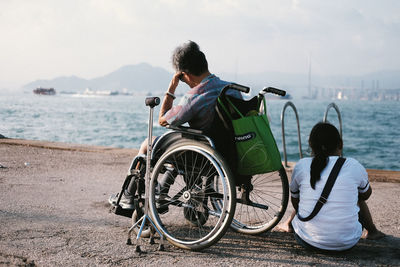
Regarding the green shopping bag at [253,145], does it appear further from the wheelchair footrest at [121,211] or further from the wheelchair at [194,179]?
the wheelchair footrest at [121,211]

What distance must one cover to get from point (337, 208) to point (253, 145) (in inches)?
26.2

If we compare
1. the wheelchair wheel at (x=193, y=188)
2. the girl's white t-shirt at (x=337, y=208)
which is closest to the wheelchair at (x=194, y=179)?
the wheelchair wheel at (x=193, y=188)

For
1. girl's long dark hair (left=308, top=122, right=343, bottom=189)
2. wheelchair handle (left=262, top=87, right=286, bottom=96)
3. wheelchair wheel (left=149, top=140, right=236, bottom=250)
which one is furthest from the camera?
wheelchair handle (left=262, top=87, right=286, bottom=96)

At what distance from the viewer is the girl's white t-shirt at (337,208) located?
113 inches

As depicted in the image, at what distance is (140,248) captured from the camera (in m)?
3.03

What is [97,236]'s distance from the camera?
3.31 m

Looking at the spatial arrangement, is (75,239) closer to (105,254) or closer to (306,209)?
(105,254)

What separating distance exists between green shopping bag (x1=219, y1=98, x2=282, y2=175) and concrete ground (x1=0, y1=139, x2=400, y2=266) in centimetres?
60

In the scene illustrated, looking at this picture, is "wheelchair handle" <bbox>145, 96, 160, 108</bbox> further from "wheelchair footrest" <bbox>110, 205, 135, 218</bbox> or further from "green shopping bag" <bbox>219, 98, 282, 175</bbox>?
"wheelchair footrest" <bbox>110, 205, 135, 218</bbox>

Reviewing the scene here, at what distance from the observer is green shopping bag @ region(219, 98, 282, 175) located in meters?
2.94

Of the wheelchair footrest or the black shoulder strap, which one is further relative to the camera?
the wheelchair footrest

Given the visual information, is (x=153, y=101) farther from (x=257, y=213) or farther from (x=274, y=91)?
(x=257, y=213)

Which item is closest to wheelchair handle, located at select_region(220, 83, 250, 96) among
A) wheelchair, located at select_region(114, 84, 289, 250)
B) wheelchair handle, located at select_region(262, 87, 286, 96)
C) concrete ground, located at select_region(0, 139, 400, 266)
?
wheelchair, located at select_region(114, 84, 289, 250)

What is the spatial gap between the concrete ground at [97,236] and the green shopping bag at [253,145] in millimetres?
600
